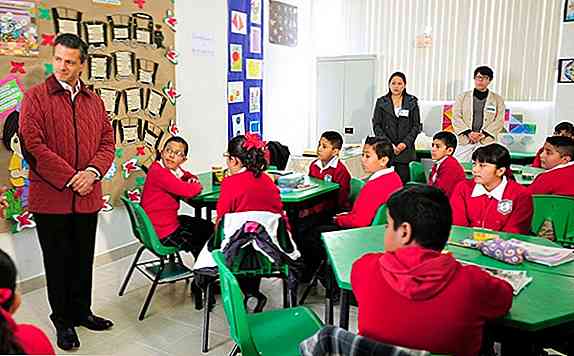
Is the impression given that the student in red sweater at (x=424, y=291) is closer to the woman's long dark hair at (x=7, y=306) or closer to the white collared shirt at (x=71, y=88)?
the woman's long dark hair at (x=7, y=306)

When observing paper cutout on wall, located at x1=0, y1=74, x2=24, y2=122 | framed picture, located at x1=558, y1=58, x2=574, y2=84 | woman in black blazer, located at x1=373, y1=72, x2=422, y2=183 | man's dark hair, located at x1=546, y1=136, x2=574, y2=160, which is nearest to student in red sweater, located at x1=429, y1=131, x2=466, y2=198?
man's dark hair, located at x1=546, y1=136, x2=574, y2=160

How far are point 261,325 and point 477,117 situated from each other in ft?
15.3

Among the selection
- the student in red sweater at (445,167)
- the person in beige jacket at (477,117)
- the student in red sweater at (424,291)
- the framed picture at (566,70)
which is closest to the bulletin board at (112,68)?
the student in red sweater at (445,167)

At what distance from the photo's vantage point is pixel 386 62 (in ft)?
24.4

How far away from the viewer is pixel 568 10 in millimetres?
6234

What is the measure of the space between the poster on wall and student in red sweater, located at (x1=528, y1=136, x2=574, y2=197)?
330 centimetres

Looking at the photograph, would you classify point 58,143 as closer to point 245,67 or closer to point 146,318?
point 146,318

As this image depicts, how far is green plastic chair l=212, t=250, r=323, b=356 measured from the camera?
1.93 m

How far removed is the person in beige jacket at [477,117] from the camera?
608cm

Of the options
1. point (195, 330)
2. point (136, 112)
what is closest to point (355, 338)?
point (195, 330)

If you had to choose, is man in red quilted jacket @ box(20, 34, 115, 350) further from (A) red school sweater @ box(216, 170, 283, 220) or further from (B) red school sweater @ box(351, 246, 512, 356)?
(B) red school sweater @ box(351, 246, 512, 356)

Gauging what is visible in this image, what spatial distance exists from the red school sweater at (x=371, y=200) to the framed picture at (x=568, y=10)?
4.15m

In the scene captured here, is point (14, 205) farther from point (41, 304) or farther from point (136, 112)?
point (136, 112)

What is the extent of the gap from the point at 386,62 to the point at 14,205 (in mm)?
5268
